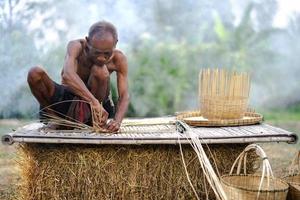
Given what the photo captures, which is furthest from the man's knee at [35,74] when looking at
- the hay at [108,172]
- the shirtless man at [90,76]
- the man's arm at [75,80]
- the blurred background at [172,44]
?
the blurred background at [172,44]

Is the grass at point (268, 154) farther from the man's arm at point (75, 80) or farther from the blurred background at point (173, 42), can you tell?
the blurred background at point (173, 42)

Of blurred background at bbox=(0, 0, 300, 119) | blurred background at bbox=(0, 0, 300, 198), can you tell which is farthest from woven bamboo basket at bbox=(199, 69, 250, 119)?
blurred background at bbox=(0, 0, 300, 119)

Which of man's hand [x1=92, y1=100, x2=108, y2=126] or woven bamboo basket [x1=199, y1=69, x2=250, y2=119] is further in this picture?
woven bamboo basket [x1=199, y1=69, x2=250, y2=119]

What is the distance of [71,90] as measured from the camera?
309 centimetres

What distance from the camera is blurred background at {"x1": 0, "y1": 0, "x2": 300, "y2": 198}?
650 cm

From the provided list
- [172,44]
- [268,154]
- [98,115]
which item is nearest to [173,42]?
[172,44]

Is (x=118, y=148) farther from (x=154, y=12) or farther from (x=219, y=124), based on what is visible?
(x=154, y=12)

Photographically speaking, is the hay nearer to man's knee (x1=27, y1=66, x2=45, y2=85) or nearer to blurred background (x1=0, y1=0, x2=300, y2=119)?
man's knee (x1=27, y1=66, x2=45, y2=85)

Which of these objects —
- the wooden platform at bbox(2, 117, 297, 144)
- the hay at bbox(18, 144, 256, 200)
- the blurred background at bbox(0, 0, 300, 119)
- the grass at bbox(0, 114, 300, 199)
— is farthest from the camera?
the blurred background at bbox(0, 0, 300, 119)

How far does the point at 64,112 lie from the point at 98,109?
37cm

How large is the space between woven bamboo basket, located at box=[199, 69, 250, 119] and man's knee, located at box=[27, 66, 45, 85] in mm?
1111

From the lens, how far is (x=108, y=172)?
285 centimetres

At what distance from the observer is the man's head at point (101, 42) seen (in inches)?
117

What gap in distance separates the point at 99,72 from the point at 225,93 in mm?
886
